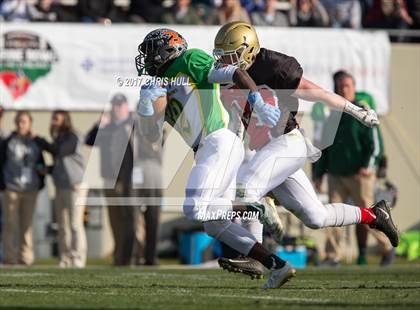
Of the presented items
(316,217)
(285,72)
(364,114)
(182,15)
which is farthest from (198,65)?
(182,15)

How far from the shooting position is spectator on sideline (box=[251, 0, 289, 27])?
14.6 meters

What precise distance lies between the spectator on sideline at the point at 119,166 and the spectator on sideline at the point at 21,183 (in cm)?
67

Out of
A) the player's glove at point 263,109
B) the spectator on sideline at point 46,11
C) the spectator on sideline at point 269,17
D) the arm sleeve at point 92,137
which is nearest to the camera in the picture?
the player's glove at point 263,109

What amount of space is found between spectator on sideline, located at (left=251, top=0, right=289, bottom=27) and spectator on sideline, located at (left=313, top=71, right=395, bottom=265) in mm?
2937

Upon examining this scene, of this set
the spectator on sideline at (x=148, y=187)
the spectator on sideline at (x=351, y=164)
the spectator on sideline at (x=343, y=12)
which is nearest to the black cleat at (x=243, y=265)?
the spectator on sideline at (x=351, y=164)

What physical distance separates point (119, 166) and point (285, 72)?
16.8ft

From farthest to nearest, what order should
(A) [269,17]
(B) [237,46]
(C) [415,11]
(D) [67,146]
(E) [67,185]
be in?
(C) [415,11] < (A) [269,17] < (E) [67,185] < (D) [67,146] < (B) [237,46]

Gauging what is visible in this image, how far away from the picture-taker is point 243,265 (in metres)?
7.22

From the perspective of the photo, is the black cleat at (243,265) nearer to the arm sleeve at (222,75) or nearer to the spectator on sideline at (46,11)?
the arm sleeve at (222,75)

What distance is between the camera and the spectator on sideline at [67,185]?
12.2 m

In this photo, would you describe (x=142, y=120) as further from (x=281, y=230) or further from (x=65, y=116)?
(x=65, y=116)

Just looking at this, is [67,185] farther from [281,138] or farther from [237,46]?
[281,138]

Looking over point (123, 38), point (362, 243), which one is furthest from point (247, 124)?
point (123, 38)

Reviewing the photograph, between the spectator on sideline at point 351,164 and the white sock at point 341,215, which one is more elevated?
the white sock at point 341,215
